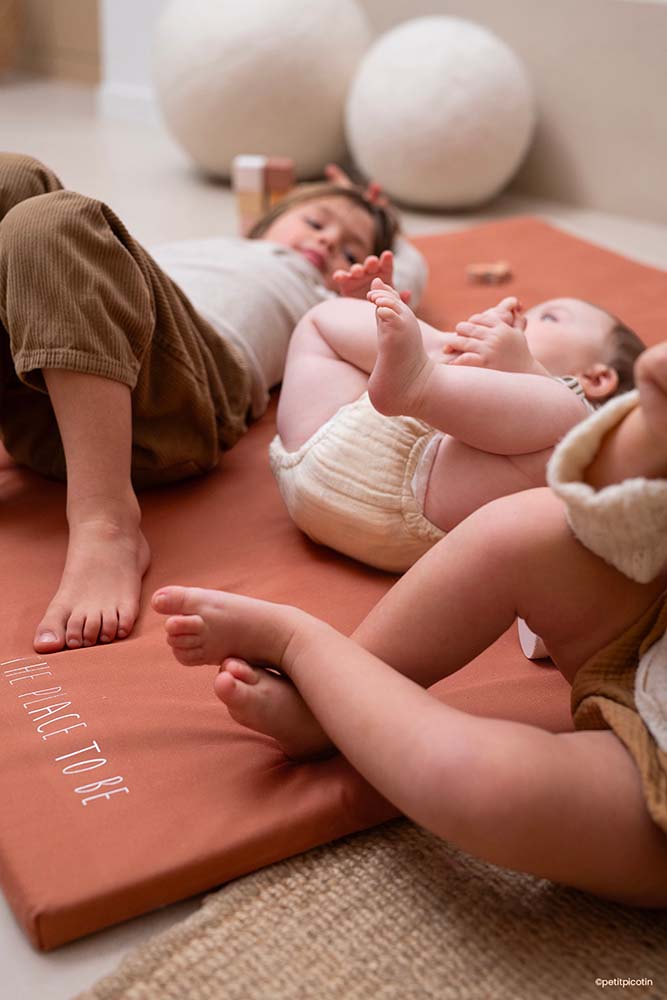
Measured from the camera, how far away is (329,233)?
1.66 metres

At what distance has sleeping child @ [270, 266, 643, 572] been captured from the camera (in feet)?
3.23

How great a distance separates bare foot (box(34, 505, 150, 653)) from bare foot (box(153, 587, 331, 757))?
200 mm

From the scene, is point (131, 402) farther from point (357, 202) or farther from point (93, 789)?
point (357, 202)

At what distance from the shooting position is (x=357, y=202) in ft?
5.58

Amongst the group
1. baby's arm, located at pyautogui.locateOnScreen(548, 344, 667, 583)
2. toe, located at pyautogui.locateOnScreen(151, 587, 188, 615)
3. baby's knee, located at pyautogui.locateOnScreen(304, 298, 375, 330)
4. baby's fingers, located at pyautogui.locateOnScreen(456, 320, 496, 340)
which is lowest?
toe, located at pyautogui.locateOnScreen(151, 587, 188, 615)

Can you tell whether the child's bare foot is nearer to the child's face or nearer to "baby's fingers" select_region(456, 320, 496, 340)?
"baby's fingers" select_region(456, 320, 496, 340)

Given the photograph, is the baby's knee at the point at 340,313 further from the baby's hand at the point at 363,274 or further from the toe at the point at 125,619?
the toe at the point at 125,619

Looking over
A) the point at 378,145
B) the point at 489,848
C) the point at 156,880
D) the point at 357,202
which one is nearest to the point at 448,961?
the point at 489,848

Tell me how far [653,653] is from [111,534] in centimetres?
54

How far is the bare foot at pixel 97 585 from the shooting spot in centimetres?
101

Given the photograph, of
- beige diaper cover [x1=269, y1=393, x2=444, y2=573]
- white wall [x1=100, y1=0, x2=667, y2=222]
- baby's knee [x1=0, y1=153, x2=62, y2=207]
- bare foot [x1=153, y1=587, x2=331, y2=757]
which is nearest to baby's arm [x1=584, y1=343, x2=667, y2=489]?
bare foot [x1=153, y1=587, x2=331, y2=757]

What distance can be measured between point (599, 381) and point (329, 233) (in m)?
0.57

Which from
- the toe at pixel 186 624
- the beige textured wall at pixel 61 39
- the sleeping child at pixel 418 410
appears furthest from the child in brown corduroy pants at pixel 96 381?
the beige textured wall at pixel 61 39

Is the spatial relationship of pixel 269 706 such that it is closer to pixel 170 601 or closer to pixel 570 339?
pixel 170 601
